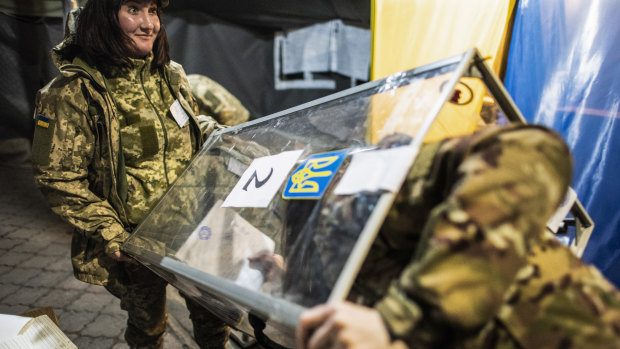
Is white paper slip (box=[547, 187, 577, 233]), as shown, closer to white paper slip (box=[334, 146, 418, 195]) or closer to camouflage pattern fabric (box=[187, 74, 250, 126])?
white paper slip (box=[334, 146, 418, 195])

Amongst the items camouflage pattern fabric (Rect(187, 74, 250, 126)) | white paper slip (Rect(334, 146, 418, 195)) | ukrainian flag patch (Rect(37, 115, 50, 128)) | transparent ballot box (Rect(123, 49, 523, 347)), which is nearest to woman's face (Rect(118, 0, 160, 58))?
ukrainian flag patch (Rect(37, 115, 50, 128))

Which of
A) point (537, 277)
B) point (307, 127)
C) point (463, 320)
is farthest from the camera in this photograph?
point (307, 127)

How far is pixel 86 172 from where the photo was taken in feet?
4.78

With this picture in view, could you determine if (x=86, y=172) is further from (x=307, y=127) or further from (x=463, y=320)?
(x=463, y=320)

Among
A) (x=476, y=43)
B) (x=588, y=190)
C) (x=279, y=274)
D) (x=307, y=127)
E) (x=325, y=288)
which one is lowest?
(x=588, y=190)

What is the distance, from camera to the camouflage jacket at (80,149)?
1.37 meters

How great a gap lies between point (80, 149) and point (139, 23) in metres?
0.57

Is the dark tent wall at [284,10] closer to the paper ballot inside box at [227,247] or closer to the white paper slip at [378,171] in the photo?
the paper ballot inside box at [227,247]

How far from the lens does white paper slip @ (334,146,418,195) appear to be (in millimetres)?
632

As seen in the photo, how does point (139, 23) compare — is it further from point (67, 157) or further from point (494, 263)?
point (494, 263)

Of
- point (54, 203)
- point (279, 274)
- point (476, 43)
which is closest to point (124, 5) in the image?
point (54, 203)

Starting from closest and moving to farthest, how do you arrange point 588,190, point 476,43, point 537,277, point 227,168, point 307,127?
point 537,277 < point 307,127 < point 227,168 < point 588,190 < point 476,43

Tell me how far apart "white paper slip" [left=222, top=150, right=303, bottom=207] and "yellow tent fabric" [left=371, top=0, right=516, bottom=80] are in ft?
5.17

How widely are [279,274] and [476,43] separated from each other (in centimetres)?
214
